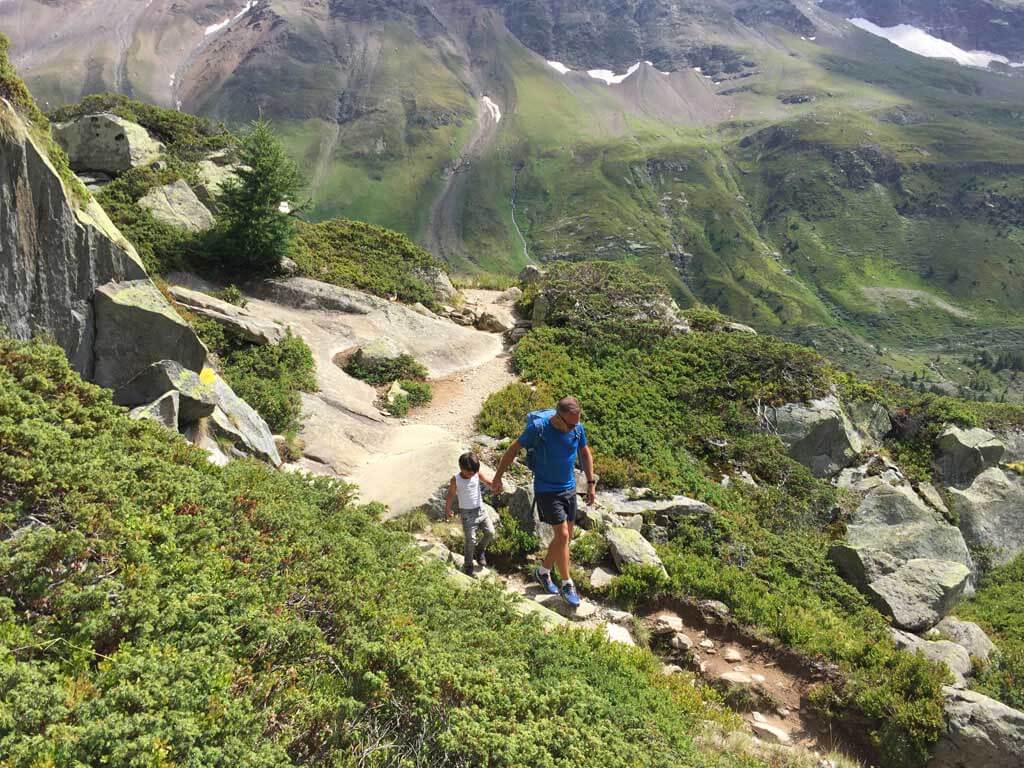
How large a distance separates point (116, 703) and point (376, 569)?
11.0ft

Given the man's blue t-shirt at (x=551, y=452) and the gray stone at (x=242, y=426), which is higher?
the man's blue t-shirt at (x=551, y=452)

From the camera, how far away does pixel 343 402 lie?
722 inches

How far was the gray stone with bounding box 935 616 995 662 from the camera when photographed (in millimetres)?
12445

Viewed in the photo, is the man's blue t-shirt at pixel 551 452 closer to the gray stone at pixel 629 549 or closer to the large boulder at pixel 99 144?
the gray stone at pixel 629 549

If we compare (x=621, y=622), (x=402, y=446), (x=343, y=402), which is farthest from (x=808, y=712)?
(x=343, y=402)

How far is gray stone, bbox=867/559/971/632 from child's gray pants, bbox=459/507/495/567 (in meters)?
10.2

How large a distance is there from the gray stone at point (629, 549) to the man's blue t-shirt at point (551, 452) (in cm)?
324

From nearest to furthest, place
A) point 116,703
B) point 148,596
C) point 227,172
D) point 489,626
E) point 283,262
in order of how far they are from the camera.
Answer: point 116,703 → point 148,596 → point 489,626 → point 283,262 → point 227,172

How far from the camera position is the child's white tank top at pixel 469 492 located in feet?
33.7

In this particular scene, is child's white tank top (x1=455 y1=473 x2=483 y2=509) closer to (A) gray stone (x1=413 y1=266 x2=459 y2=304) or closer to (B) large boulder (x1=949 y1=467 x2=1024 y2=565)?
(B) large boulder (x1=949 y1=467 x2=1024 y2=565)

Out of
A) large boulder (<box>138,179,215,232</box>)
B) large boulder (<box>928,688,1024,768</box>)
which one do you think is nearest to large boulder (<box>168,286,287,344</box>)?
large boulder (<box>138,179,215,232</box>)

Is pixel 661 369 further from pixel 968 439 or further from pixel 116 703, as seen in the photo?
pixel 116 703

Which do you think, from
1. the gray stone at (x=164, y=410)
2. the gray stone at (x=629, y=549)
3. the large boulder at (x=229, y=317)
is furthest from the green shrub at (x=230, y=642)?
the large boulder at (x=229, y=317)

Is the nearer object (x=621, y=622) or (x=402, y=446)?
(x=621, y=622)
